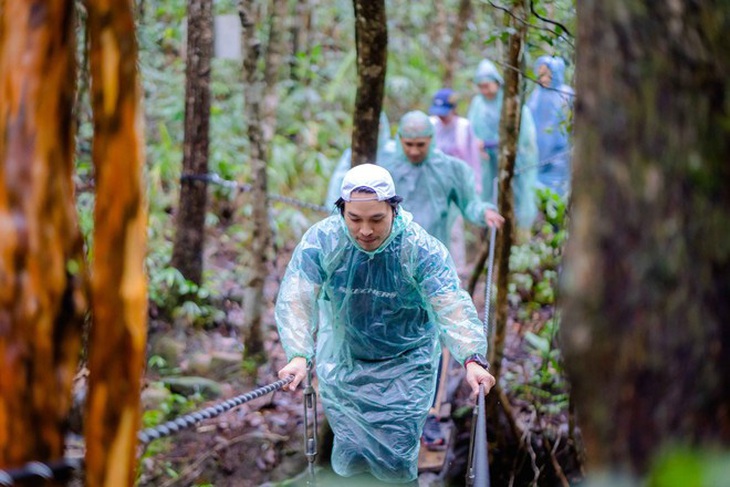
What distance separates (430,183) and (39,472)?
15.0 ft

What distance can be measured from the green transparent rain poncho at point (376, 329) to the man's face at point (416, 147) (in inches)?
74.1

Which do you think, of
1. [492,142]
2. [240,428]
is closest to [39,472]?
[240,428]

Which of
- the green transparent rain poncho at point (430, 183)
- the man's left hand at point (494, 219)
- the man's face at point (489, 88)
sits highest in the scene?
the man's face at point (489, 88)

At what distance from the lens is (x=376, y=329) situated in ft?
13.3

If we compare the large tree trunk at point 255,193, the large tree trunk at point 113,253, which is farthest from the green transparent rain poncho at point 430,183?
the large tree trunk at point 113,253

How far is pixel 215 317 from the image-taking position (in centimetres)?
789

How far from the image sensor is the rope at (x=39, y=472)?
59.5 inches

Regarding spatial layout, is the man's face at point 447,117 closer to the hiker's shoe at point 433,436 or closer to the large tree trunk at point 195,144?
the large tree trunk at point 195,144

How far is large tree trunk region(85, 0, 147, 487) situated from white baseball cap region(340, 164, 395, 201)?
2.13 meters

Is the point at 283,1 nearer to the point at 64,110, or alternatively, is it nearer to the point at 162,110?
the point at 162,110

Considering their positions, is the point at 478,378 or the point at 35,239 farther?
the point at 478,378

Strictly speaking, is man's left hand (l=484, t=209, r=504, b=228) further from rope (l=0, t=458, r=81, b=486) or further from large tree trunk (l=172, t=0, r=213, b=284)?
rope (l=0, t=458, r=81, b=486)

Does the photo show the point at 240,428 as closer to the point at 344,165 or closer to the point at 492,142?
the point at 344,165

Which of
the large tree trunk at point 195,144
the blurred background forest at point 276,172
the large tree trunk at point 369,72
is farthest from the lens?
the large tree trunk at point 195,144
